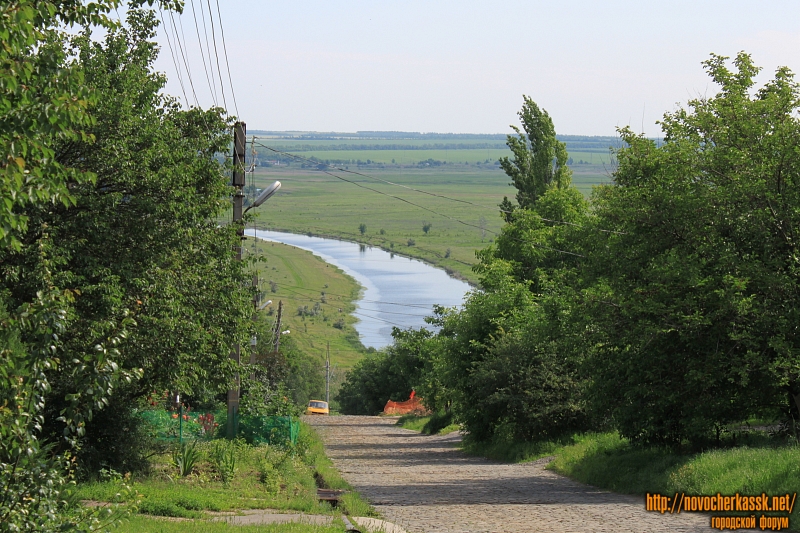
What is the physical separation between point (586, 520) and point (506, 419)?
16.0 meters

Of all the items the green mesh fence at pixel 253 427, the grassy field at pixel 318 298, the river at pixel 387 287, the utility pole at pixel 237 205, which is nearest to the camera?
the utility pole at pixel 237 205

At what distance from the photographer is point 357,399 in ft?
275

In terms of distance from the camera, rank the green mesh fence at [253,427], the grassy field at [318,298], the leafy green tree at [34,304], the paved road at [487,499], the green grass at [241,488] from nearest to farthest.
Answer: the leafy green tree at [34,304] < the paved road at [487,499] < the green grass at [241,488] < the green mesh fence at [253,427] < the grassy field at [318,298]

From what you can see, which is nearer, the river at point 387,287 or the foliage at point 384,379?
the foliage at point 384,379

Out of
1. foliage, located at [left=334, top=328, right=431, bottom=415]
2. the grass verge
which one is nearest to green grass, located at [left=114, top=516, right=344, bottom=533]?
the grass verge

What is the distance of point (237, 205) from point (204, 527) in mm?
10275

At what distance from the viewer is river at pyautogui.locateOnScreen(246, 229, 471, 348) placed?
338 ft

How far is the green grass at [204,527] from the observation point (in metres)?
10.9

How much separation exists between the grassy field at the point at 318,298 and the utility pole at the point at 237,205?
93406 millimetres

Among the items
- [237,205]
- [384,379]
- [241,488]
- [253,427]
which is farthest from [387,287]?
[241,488]

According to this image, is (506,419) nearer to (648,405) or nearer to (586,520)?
(648,405)

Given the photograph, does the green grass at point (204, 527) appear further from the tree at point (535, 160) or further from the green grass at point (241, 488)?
the tree at point (535, 160)

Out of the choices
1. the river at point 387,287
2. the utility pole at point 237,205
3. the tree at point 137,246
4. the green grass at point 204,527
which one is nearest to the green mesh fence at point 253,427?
the utility pole at point 237,205

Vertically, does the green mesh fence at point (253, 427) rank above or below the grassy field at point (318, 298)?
above
